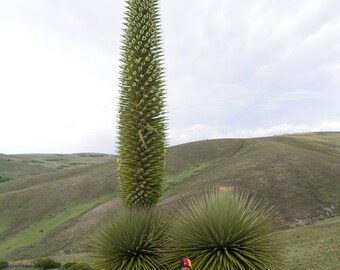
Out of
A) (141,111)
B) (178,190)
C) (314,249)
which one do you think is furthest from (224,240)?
(178,190)

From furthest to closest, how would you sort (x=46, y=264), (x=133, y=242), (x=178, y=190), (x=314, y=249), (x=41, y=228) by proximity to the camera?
(x=178, y=190) → (x=41, y=228) → (x=46, y=264) → (x=314, y=249) → (x=133, y=242)

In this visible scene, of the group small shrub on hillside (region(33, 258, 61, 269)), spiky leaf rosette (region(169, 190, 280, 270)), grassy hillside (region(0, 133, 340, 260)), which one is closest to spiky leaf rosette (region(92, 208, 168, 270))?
spiky leaf rosette (region(169, 190, 280, 270))

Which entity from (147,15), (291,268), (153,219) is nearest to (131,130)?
(153,219)

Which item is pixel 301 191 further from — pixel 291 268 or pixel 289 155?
pixel 291 268

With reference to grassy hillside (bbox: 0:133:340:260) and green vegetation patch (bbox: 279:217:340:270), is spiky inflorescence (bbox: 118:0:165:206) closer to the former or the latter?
green vegetation patch (bbox: 279:217:340:270)

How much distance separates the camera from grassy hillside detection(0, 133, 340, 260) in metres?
55.4

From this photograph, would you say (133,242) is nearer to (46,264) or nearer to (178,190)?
(46,264)

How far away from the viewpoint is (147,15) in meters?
8.65

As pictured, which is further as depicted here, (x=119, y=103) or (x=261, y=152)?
(x=261, y=152)

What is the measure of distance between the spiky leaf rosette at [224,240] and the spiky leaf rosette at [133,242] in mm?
312

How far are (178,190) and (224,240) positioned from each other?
2583 inches

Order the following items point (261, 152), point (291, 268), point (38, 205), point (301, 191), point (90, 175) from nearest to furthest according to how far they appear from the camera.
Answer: point (291, 268)
point (301, 191)
point (38, 205)
point (261, 152)
point (90, 175)

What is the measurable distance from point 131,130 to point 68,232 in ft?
185

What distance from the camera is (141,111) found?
819cm
